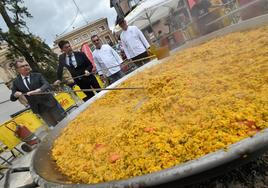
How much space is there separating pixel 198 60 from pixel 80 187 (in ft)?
6.63

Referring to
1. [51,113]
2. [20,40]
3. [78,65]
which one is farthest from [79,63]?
[20,40]

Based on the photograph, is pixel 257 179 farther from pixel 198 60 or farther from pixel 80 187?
pixel 198 60

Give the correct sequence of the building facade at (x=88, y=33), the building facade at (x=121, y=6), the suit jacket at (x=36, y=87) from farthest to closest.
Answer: the building facade at (x=88, y=33)
the building facade at (x=121, y=6)
the suit jacket at (x=36, y=87)

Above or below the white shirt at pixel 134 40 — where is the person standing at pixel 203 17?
below

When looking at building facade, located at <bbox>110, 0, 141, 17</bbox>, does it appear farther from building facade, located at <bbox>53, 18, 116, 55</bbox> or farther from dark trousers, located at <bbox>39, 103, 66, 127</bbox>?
dark trousers, located at <bbox>39, 103, 66, 127</bbox>

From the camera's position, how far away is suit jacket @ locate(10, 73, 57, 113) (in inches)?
198

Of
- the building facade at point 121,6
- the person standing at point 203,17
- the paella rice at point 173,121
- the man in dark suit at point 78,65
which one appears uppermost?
the building facade at point 121,6

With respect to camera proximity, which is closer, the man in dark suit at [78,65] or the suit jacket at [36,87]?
the suit jacket at [36,87]

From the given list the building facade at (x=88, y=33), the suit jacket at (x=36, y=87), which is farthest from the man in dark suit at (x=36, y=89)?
the building facade at (x=88, y=33)

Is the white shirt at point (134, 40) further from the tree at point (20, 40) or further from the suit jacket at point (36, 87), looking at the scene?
the tree at point (20, 40)

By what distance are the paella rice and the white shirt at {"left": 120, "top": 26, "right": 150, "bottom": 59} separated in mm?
Result: 3541

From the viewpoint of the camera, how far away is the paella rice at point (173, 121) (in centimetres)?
136

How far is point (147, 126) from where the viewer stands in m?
1.75

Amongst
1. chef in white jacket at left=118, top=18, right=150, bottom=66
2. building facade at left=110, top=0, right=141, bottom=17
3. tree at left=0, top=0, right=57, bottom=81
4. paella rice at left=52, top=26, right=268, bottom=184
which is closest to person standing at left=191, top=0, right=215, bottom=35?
chef in white jacket at left=118, top=18, right=150, bottom=66
